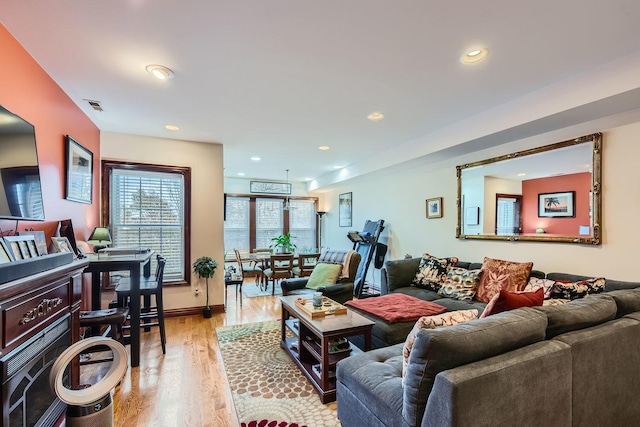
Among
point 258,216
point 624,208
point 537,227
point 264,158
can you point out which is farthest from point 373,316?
point 258,216

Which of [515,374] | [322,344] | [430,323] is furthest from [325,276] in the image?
[515,374]

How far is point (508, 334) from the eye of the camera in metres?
1.35

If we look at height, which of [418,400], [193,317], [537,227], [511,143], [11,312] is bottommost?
[193,317]

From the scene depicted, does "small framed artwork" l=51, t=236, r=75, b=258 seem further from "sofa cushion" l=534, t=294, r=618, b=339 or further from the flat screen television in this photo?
"sofa cushion" l=534, t=294, r=618, b=339

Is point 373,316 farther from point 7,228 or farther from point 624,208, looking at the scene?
point 7,228

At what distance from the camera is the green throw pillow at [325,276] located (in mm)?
4055

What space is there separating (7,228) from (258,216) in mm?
6187

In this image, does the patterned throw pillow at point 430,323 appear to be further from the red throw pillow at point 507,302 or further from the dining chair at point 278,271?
the dining chair at point 278,271

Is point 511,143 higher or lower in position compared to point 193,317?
higher

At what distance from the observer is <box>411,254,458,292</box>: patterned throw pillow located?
12.4 feet

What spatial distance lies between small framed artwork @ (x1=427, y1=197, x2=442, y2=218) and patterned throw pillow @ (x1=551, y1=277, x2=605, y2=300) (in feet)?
6.58

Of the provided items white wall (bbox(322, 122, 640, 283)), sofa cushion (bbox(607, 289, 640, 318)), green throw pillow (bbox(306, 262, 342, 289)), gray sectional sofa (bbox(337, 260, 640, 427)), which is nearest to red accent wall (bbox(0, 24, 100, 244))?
gray sectional sofa (bbox(337, 260, 640, 427))

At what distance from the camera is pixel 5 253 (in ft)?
4.75

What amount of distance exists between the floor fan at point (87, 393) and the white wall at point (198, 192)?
2.86 meters
